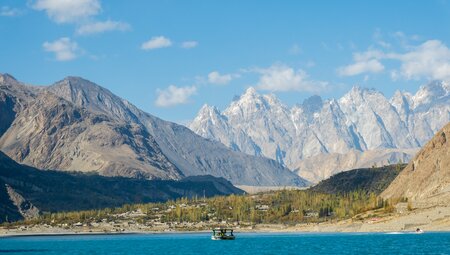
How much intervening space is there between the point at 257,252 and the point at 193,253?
16002mm

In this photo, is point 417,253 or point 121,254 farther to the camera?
point 121,254

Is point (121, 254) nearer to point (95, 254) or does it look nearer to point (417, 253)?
point (95, 254)

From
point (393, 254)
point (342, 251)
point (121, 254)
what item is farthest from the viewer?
point (121, 254)

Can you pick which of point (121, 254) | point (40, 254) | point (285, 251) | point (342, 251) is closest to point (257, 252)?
point (285, 251)

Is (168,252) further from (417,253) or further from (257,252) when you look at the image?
(417,253)

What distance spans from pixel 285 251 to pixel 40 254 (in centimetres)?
6245

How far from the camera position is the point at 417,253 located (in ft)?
548

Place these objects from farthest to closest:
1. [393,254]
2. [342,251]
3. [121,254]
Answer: [121,254] → [342,251] → [393,254]

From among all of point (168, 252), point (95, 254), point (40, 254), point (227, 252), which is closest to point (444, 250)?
point (227, 252)

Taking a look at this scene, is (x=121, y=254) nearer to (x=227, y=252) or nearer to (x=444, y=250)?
(x=227, y=252)

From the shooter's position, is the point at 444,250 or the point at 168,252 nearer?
the point at 444,250

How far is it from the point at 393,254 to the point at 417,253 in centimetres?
524

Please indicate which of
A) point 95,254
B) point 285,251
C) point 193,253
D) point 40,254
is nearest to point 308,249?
point 285,251

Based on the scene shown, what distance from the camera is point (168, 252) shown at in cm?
19975
